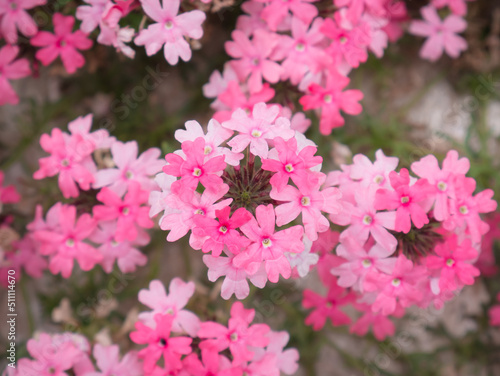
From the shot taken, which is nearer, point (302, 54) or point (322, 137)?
point (302, 54)

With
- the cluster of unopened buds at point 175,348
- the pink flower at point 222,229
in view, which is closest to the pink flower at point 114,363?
the cluster of unopened buds at point 175,348

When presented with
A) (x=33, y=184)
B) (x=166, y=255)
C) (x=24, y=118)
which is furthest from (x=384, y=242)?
(x=24, y=118)

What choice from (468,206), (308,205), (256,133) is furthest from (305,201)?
(468,206)

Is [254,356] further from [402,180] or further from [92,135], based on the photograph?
[92,135]

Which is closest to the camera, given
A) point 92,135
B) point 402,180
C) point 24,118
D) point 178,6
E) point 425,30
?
point 402,180

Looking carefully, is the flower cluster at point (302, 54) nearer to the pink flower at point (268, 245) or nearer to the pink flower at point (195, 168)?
the pink flower at point (195, 168)

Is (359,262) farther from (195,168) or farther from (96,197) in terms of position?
(96,197)

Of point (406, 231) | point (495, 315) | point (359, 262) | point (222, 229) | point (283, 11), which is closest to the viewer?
point (222, 229)
